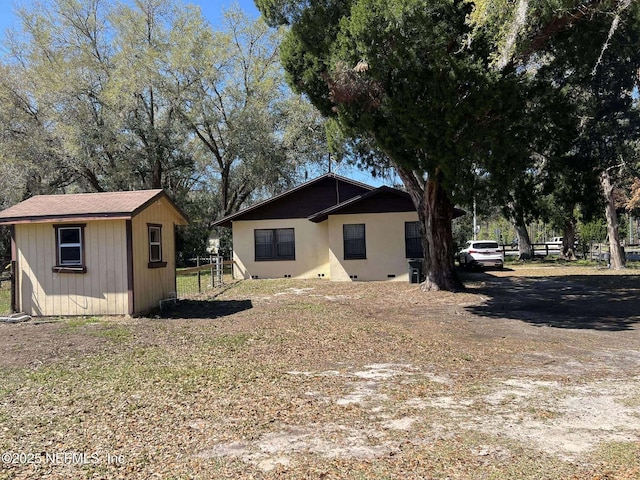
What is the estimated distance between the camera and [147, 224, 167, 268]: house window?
11.9m

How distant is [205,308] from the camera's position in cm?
1245

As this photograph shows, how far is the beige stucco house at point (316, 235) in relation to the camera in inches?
774

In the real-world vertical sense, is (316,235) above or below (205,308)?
above

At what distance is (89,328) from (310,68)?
771 centimetres

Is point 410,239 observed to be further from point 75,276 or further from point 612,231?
point 75,276

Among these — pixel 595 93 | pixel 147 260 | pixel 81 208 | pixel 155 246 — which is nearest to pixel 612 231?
pixel 595 93

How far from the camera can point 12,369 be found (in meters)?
6.47

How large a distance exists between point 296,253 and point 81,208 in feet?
37.5

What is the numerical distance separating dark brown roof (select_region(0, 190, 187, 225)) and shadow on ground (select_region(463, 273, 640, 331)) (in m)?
8.01

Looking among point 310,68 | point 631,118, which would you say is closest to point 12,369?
point 310,68

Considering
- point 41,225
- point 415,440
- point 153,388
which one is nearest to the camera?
point 415,440

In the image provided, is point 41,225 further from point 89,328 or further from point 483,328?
point 483,328

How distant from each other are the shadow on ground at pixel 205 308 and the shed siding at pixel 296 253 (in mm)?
7724

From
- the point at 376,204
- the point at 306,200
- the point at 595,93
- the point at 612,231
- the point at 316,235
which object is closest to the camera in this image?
the point at 595,93
